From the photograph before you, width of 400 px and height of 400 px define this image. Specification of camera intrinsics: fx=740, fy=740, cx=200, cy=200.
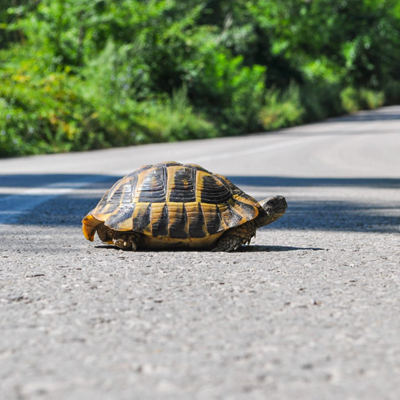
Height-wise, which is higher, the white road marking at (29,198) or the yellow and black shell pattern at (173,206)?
the yellow and black shell pattern at (173,206)

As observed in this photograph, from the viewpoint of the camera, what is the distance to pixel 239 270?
408cm

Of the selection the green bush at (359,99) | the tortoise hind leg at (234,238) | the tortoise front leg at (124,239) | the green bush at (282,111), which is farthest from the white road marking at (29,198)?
the green bush at (359,99)

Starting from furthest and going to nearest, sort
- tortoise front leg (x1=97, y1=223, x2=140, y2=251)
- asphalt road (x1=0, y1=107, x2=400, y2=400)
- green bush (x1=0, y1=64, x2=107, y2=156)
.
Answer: green bush (x1=0, y1=64, x2=107, y2=156) → tortoise front leg (x1=97, y1=223, x2=140, y2=251) → asphalt road (x1=0, y1=107, x2=400, y2=400)

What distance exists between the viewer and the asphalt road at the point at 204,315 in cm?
221

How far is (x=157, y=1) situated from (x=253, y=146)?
1084 cm

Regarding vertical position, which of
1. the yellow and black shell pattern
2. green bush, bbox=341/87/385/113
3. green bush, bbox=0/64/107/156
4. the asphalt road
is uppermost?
green bush, bbox=341/87/385/113

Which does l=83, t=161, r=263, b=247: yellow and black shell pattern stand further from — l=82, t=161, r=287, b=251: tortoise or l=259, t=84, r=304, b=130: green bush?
l=259, t=84, r=304, b=130: green bush

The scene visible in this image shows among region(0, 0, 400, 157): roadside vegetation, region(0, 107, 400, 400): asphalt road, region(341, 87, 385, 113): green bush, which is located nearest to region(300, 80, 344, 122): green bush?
region(0, 0, 400, 157): roadside vegetation

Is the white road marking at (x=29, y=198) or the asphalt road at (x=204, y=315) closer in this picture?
the asphalt road at (x=204, y=315)

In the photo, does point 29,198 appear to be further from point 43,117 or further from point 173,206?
point 43,117

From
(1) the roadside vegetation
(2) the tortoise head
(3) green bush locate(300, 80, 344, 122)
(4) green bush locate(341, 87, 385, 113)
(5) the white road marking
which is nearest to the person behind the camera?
(2) the tortoise head

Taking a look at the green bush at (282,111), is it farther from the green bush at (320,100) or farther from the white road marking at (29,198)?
the white road marking at (29,198)

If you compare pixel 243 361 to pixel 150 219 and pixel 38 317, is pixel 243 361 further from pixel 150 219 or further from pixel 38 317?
pixel 150 219

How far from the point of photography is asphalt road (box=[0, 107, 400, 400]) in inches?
87.0
